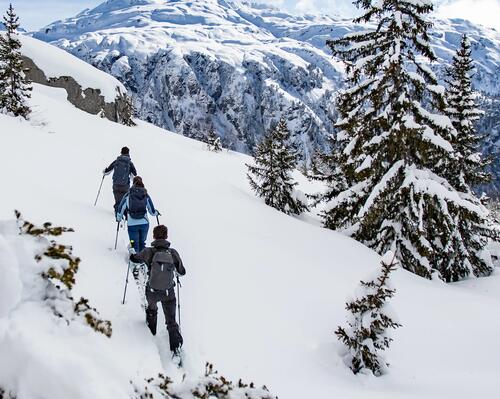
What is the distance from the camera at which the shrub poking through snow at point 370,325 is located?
7988 mm

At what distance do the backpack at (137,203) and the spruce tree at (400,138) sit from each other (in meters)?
8.79

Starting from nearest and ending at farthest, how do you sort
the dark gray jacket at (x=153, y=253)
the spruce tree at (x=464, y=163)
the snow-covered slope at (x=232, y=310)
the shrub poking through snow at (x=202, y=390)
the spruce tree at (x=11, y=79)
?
1. the snow-covered slope at (x=232, y=310)
2. the shrub poking through snow at (x=202, y=390)
3. the dark gray jacket at (x=153, y=253)
4. the spruce tree at (x=464, y=163)
5. the spruce tree at (x=11, y=79)

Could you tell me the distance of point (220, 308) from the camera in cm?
938

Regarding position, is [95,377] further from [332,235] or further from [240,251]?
[332,235]

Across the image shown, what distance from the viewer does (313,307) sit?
10.6m

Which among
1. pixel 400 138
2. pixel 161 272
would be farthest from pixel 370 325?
pixel 400 138

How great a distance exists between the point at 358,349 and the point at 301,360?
111 cm

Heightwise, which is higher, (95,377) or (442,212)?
(95,377)

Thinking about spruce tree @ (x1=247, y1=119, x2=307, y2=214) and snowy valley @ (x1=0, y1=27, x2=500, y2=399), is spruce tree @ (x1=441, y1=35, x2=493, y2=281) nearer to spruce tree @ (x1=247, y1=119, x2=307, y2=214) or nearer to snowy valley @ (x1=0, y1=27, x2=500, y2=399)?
snowy valley @ (x1=0, y1=27, x2=500, y2=399)

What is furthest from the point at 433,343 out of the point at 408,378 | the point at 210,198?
the point at 210,198

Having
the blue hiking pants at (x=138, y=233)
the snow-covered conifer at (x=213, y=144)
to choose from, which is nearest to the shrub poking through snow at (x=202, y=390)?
the blue hiking pants at (x=138, y=233)

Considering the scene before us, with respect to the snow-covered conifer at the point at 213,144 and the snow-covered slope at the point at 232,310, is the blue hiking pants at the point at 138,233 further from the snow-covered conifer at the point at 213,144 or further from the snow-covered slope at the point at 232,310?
the snow-covered conifer at the point at 213,144

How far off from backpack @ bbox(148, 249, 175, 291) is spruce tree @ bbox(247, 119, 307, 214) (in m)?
19.6

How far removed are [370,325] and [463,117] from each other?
612 inches
